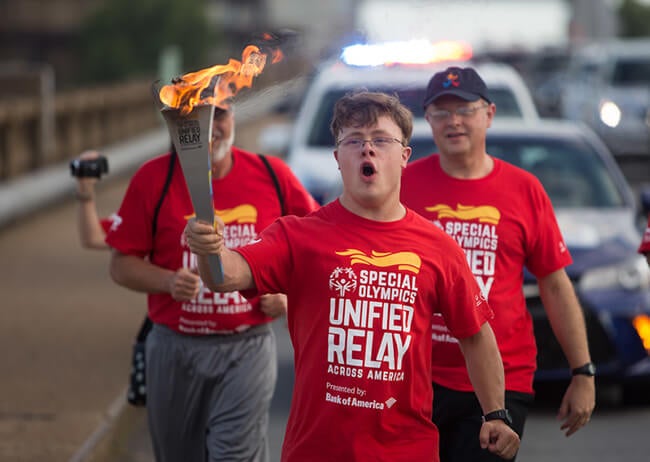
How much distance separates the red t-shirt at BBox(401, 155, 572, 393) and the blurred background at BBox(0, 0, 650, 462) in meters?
0.70

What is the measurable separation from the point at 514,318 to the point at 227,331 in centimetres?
112

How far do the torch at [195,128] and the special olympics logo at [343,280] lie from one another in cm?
35

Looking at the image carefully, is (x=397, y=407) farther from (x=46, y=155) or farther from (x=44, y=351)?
(x=46, y=155)

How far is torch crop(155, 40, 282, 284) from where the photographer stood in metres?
3.58

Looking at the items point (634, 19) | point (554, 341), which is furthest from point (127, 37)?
point (554, 341)

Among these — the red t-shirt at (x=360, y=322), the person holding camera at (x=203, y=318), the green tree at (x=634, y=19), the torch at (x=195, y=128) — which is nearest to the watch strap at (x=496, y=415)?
the red t-shirt at (x=360, y=322)

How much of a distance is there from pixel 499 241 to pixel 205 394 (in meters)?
1.29

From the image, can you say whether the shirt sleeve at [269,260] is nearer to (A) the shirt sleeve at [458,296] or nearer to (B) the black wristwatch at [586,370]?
(A) the shirt sleeve at [458,296]

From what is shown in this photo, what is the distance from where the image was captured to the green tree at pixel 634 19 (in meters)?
64.1

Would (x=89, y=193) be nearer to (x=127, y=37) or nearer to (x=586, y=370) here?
(x=586, y=370)

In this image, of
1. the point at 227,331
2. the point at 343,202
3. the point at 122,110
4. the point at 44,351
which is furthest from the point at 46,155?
the point at 343,202

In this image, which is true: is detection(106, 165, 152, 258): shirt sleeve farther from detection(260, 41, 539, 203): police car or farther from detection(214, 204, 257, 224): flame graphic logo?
detection(260, 41, 539, 203): police car

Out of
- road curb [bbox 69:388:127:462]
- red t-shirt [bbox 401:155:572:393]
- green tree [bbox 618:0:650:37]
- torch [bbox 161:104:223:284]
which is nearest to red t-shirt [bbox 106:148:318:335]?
red t-shirt [bbox 401:155:572:393]

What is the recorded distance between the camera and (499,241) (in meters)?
5.06
